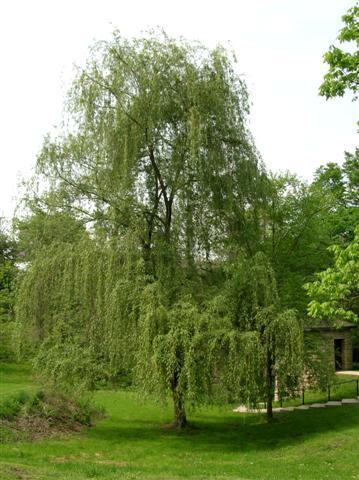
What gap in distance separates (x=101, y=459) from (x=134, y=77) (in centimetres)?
1014

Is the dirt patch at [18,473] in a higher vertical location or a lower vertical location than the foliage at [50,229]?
lower

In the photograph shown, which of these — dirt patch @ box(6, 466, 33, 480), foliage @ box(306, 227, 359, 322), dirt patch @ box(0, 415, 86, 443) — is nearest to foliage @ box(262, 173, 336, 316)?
A: dirt patch @ box(0, 415, 86, 443)

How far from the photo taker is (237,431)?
16.9 metres

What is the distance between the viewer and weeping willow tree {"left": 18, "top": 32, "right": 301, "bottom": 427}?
14656 mm

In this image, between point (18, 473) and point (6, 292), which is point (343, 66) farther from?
point (6, 292)

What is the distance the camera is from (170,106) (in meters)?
16.8

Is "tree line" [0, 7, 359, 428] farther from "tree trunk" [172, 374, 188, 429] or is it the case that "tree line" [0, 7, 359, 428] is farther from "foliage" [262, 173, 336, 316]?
"foliage" [262, 173, 336, 316]

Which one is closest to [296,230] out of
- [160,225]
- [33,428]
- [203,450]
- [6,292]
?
[160,225]

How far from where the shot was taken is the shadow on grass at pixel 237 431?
49.2ft

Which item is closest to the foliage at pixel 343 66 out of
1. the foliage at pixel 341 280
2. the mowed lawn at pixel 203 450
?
the foliage at pixel 341 280

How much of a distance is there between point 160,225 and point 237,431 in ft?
20.6

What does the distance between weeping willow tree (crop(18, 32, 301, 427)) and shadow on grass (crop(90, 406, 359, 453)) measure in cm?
101

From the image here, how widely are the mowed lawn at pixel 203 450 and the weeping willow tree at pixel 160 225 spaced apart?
1250 mm

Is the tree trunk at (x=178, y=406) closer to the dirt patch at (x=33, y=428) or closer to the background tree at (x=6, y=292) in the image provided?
the dirt patch at (x=33, y=428)
